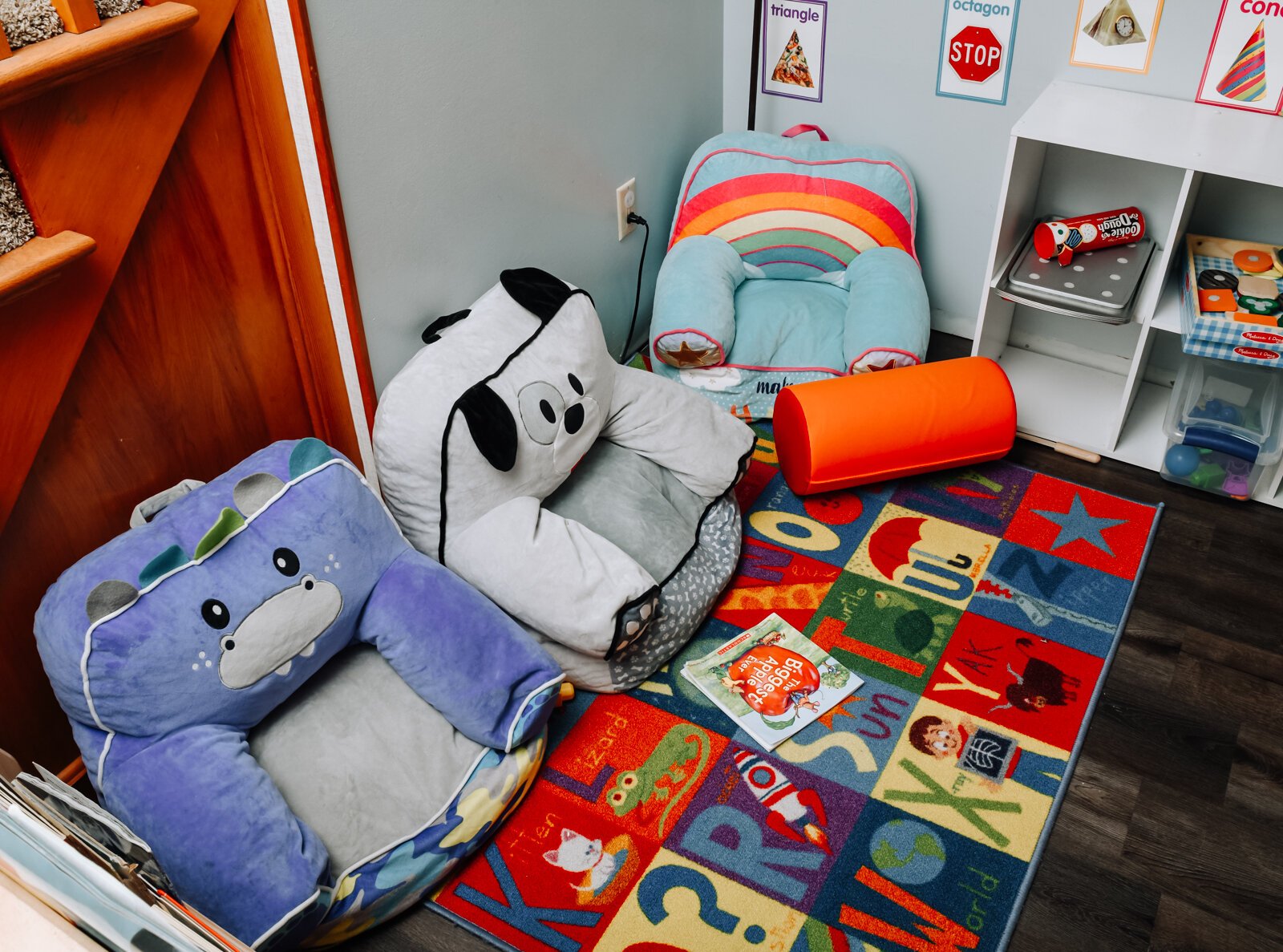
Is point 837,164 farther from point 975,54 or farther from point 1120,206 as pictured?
point 1120,206

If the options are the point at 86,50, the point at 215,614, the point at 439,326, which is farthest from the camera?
the point at 439,326

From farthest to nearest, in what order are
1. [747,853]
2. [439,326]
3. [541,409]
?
[439,326]
[541,409]
[747,853]

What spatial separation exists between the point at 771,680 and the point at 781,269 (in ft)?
3.74

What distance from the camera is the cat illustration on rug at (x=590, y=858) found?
1581mm

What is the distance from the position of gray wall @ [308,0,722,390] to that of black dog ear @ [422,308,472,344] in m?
0.04

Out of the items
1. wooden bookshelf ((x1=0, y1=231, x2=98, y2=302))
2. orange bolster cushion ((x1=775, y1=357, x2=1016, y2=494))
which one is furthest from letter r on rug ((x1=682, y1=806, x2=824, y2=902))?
wooden bookshelf ((x1=0, y1=231, x2=98, y2=302))

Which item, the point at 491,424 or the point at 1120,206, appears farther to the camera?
the point at 1120,206

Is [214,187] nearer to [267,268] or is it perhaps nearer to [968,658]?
[267,268]

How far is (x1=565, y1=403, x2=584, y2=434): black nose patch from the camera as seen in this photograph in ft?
Result: 6.21

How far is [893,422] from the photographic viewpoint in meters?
2.11

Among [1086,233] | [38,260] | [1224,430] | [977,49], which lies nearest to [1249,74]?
[1086,233]

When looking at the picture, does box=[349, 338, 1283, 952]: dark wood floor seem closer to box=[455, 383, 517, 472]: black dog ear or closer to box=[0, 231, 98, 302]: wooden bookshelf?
box=[455, 383, 517, 472]: black dog ear

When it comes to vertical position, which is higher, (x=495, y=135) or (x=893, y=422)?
(x=495, y=135)

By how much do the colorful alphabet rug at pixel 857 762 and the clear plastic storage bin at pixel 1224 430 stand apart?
168mm
